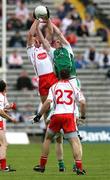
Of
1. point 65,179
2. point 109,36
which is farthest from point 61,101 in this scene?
point 109,36

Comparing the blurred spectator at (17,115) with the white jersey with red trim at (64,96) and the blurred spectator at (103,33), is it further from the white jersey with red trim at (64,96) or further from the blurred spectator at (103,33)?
the white jersey with red trim at (64,96)

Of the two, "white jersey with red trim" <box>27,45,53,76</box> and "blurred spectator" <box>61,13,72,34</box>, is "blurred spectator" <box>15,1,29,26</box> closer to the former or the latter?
"blurred spectator" <box>61,13,72,34</box>

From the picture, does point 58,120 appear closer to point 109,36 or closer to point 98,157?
point 98,157

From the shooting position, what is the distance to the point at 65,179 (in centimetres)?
1805

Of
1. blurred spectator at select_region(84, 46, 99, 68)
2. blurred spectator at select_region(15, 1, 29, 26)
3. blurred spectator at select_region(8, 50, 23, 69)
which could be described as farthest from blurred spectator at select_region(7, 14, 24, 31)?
blurred spectator at select_region(84, 46, 99, 68)

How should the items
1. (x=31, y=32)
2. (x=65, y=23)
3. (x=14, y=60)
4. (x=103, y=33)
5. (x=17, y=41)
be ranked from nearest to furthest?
1. (x=31, y=32)
2. (x=14, y=60)
3. (x=17, y=41)
4. (x=65, y=23)
5. (x=103, y=33)

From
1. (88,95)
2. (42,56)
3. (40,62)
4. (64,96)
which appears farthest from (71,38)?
(64,96)

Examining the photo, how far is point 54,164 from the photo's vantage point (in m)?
23.0

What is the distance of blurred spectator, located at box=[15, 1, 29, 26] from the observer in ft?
146

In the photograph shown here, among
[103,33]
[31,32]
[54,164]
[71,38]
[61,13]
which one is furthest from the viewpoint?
[61,13]

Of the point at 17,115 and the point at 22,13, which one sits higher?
the point at 22,13

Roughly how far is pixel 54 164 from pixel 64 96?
14.0 feet

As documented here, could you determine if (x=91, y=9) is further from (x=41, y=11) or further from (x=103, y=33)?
(x=41, y=11)

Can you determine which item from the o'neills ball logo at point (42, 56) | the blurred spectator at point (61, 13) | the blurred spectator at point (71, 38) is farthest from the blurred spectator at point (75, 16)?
the o'neills ball logo at point (42, 56)
